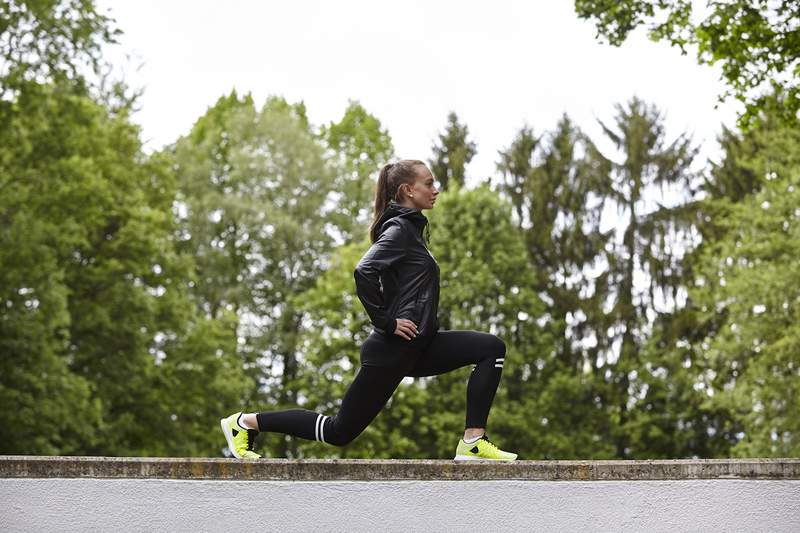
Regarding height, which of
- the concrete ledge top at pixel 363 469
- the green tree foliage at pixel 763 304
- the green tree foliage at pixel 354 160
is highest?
the green tree foliage at pixel 354 160

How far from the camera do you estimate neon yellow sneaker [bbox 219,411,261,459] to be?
637 cm

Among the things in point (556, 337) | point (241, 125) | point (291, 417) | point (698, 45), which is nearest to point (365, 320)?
point (556, 337)

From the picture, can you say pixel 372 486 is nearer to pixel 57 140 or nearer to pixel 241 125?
pixel 57 140

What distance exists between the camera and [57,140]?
2323cm

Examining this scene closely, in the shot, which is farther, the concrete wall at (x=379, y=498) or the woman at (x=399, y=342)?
the woman at (x=399, y=342)

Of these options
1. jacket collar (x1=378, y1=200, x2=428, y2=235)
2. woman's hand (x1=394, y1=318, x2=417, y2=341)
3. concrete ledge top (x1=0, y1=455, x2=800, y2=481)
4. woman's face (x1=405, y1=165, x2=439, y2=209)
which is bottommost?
concrete ledge top (x1=0, y1=455, x2=800, y2=481)

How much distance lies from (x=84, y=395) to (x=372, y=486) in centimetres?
1808

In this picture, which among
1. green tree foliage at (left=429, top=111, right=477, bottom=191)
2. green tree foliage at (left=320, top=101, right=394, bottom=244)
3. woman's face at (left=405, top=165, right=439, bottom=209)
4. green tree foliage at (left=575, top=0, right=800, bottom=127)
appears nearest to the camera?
woman's face at (left=405, top=165, right=439, bottom=209)

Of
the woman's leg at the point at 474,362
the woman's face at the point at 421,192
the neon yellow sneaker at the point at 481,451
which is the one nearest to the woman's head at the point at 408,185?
the woman's face at the point at 421,192

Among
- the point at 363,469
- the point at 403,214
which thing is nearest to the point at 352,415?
the point at 363,469

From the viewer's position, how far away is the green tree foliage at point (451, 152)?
39.2 m

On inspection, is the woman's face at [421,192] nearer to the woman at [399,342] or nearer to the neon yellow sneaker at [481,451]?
the woman at [399,342]

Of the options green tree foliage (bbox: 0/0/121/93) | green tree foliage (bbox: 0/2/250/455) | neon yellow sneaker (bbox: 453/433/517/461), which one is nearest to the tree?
green tree foliage (bbox: 0/2/250/455)

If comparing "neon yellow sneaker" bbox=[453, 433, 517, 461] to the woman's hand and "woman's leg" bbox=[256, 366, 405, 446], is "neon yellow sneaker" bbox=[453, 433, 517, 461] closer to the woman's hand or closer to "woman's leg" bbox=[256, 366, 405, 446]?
"woman's leg" bbox=[256, 366, 405, 446]
